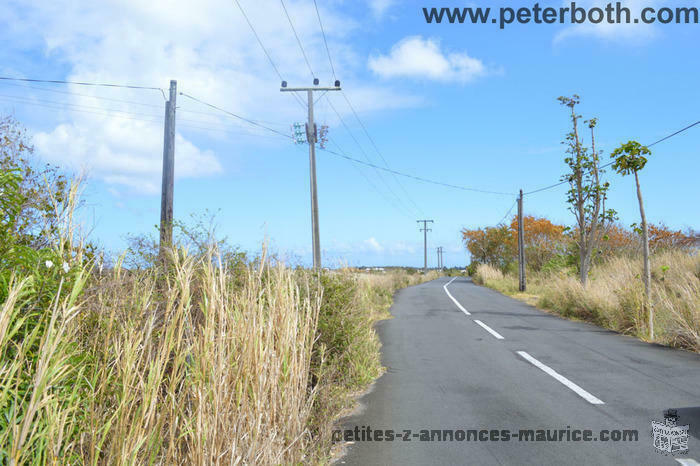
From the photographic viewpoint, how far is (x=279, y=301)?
4.52 metres

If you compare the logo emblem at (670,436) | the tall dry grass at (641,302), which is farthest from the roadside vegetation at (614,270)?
the logo emblem at (670,436)

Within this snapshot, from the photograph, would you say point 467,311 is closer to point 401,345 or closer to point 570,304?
point 570,304

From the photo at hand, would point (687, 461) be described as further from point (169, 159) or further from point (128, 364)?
point (169, 159)


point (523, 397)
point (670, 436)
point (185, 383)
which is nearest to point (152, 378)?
point (185, 383)

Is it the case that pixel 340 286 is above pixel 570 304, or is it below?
above

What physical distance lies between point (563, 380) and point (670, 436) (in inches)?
93.5

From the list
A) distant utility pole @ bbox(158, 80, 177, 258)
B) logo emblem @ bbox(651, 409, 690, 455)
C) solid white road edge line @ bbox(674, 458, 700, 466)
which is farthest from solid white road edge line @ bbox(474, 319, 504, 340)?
distant utility pole @ bbox(158, 80, 177, 258)

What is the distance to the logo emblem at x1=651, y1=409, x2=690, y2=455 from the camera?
4459 mm

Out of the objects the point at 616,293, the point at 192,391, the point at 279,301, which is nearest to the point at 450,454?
the point at 279,301

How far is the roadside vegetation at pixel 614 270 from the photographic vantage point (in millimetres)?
10681

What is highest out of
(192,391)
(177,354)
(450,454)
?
(177,354)

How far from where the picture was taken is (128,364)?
8.44 feet

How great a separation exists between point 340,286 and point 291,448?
360 centimetres

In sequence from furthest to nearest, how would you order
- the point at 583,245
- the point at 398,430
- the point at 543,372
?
the point at 583,245
the point at 543,372
the point at 398,430
